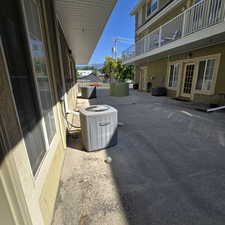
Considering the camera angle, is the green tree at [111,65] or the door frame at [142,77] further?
the green tree at [111,65]

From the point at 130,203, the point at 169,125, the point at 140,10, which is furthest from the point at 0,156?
the point at 140,10

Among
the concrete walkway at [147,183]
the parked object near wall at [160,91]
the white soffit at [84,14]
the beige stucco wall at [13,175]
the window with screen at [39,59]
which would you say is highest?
the white soffit at [84,14]

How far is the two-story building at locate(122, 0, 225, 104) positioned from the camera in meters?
4.92

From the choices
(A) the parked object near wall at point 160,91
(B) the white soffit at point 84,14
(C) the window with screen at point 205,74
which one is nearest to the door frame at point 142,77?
(A) the parked object near wall at point 160,91

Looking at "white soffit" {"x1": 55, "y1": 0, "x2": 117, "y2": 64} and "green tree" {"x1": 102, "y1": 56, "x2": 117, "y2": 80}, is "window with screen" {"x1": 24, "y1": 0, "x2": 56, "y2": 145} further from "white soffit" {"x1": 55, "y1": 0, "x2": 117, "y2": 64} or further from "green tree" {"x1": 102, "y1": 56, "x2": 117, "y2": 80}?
"green tree" {"x1": 102, "y1": 56, "x2": 117, "y2": 80}

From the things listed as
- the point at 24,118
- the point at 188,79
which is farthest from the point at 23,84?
the point at 188,79

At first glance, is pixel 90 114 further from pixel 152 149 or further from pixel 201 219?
pixel 201 219

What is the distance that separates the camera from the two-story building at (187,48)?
4.92 metres

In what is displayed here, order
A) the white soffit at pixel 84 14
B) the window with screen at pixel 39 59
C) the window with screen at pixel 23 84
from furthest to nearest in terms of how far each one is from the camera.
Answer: the white soffit at pixel 84 14, the window with screen at pixel 39 59, the window with screen at pixel 23 84

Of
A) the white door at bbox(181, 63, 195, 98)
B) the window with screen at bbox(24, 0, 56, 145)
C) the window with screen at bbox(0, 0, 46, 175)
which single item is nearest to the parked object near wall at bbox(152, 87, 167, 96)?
the white door at bbox(181, 63, 195, 98)

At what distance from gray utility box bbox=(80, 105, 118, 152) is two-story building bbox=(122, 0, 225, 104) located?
489 cm

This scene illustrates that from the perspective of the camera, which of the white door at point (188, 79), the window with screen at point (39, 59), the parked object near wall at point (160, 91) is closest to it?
the window with screen at point (39, 59)

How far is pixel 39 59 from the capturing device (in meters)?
1.71

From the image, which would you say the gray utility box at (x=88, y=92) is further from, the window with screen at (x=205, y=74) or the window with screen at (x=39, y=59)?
the window with screen at (x=39, y=59)
